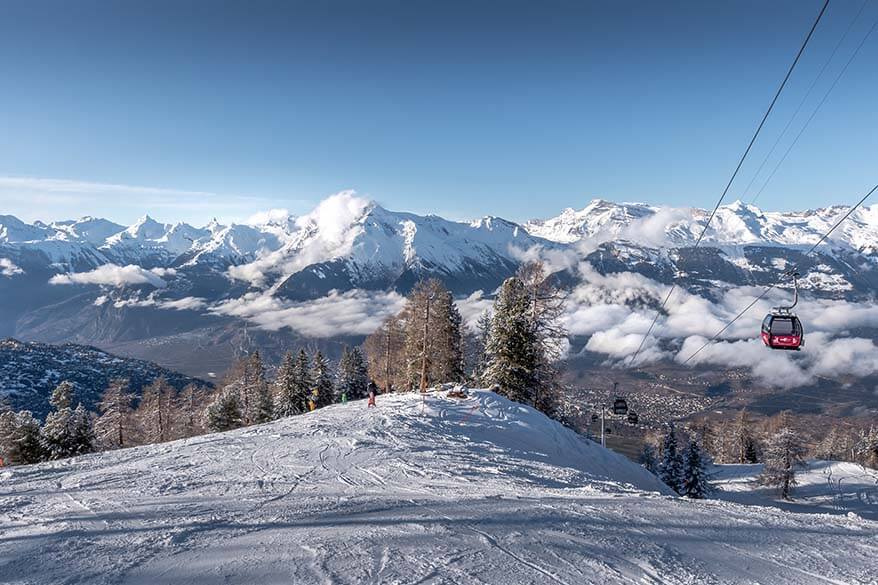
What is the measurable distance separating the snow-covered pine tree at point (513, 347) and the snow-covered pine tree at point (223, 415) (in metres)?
27.3

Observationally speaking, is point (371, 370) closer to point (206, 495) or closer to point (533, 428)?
point (533, 428)

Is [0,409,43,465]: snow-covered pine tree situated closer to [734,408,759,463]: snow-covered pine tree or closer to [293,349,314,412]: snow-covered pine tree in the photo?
[293,349,314,412]: snow-covered pine tree

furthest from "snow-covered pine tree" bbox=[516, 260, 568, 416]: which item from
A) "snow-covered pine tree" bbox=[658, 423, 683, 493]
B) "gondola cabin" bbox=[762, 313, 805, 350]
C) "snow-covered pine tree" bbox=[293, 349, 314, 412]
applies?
"snow-covered pine tree" bbox=[293, 349, 314, 412]

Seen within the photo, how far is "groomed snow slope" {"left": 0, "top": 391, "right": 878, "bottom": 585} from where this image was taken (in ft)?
23.7

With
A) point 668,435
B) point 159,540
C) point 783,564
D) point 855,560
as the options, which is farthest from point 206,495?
point 668,435

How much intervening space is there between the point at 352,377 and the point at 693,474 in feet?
127

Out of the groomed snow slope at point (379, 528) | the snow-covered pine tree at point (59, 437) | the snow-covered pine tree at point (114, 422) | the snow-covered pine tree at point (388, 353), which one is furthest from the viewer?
the snow-covered pine tree at point (388, 353)

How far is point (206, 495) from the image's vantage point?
1138 cm

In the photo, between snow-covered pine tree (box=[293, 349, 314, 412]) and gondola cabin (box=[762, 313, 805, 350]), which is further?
snow-covered pine tree (box=[293, 349, 314, 412])

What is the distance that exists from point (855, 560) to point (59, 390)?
169 feet

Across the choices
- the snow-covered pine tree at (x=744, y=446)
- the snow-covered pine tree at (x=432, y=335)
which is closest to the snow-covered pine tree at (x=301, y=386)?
the snow-covered pine tree at (x=432, y=335)

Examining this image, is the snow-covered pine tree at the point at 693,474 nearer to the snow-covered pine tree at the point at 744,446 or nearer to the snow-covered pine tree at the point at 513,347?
the snow-covered pine tree at the point at 513,347

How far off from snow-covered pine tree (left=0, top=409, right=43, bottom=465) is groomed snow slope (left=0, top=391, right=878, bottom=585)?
26.9m

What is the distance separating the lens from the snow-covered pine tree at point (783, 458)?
51719mm
